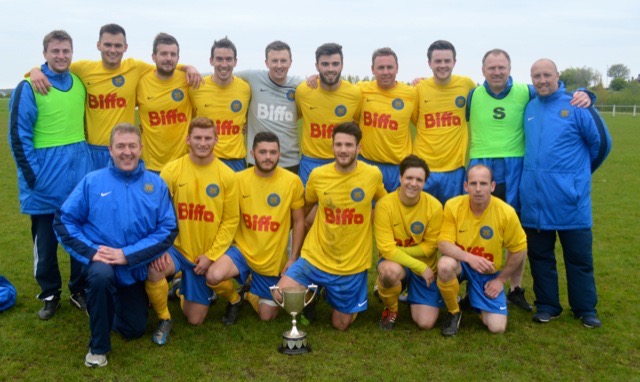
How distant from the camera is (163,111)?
218 inches

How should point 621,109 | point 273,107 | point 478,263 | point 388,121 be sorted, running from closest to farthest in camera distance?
point 478,263
point 388,121
point 273,107
point 621,109

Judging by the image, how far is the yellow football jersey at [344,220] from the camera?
190 inches

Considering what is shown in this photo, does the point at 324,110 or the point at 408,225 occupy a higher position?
the point at 324,110

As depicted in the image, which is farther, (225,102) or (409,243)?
→ (225,102)

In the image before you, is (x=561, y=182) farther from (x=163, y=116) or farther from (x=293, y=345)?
(x=163, y=116)

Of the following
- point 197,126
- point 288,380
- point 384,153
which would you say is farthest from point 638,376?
point 197,126

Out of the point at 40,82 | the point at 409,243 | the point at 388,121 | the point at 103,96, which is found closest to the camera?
the point at 40,82

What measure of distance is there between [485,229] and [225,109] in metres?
2.67

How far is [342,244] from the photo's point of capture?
484 centimetres

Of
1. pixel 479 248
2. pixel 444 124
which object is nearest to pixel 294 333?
pixel 479 248

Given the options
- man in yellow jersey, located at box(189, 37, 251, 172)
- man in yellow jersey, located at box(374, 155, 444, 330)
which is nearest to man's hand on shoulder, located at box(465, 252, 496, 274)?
man in yellow jersey, located at box(374, 155, 444, 330)

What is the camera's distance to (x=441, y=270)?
4.59m

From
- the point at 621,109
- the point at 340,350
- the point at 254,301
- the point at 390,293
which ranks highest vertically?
the point at 621,109

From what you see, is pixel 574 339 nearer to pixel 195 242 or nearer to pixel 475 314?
pixel 475 314
